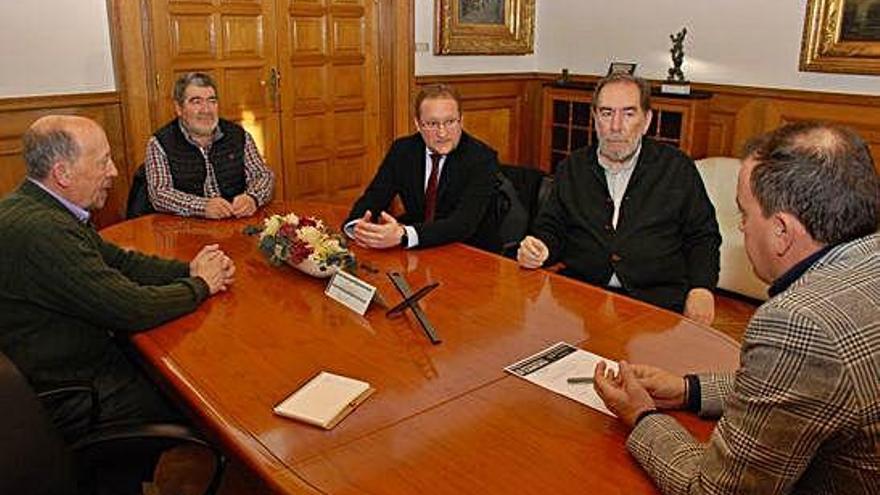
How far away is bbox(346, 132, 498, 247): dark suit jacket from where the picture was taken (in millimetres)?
2590

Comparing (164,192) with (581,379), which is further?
(164,192)

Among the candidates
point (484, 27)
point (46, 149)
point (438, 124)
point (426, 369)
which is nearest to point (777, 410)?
point (426, 369)

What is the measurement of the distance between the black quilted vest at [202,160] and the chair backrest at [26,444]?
185cm

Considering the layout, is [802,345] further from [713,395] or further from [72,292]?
[72,292]

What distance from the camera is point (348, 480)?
3.72ft

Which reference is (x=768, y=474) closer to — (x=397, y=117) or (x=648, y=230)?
(x=648, y=230)

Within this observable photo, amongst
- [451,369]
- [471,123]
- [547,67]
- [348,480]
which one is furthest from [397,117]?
[348,480]

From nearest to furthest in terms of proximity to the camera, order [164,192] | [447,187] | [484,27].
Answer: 1. [447,187]
2. [164,192]
3. [484,27]

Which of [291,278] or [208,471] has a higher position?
[291,278]

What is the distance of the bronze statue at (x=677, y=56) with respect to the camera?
189 inches

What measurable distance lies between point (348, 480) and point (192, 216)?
1963 mm

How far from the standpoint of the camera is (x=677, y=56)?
15.8ft

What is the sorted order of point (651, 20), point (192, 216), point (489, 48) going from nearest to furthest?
point (192, 216) → point (651, 20) → point (489, 48)

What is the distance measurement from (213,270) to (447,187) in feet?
3.40
